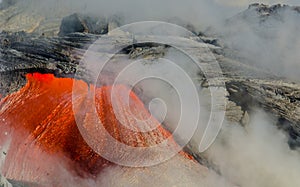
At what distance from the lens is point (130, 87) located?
35.6 ft

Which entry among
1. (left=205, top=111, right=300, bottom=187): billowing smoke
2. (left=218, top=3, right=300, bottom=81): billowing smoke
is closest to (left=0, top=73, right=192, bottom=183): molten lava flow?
(left=205, top=111, right=300, bottom=187): billowing smoke

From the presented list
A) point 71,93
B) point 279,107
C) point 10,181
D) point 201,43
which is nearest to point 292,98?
point 279,107

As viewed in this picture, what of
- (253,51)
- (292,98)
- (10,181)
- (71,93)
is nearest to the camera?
(10,181)

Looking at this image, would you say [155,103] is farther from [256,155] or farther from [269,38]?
[269,38]

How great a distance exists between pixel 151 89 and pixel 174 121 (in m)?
1.03

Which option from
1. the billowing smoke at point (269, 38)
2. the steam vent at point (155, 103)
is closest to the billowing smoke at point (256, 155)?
the steam vent at point (155, 103)

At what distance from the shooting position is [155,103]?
1066 cm

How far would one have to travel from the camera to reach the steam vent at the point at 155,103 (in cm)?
930

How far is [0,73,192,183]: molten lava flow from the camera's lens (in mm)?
9680

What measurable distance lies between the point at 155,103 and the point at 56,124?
8.06 feet

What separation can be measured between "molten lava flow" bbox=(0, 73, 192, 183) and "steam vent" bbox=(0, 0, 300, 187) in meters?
0.03

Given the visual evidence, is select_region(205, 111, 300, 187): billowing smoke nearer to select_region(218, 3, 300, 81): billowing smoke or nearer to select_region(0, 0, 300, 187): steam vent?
select_region(0, 0, 300, 187): steam vent

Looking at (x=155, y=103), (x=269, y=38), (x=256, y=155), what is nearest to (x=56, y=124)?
(x=155, y=103)

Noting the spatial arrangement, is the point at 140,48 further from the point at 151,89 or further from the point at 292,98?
the point at 292,98
